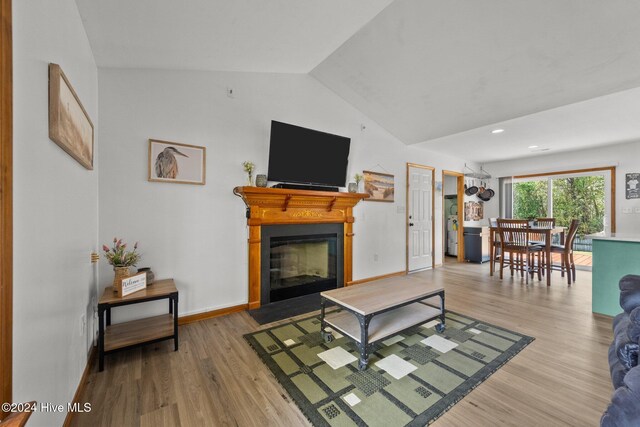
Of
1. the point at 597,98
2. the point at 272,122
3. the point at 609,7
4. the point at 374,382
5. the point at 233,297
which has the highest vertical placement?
the point at 609,7

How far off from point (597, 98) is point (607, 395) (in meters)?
2.99

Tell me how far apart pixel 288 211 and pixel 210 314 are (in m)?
1.41

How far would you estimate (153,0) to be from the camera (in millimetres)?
1669

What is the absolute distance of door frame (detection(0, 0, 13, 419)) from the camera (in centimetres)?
76

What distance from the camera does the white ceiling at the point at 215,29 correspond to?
178 centimetres

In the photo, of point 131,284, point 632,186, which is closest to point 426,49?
point 131,284

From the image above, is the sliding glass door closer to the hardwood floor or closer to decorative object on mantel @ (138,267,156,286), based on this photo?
the hardwood floor

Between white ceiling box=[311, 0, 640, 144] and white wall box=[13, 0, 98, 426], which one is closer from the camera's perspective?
white wall box=[13, 0, 98, 426]

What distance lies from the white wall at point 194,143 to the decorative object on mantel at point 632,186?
5266mm

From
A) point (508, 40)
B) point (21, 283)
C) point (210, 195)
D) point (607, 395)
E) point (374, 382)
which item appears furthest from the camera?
point (210, 195)

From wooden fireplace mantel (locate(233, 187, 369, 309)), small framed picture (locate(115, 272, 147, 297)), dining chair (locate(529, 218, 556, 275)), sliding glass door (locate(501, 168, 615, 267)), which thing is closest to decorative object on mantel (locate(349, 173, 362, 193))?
wooden fireplace mantel (locate(233, 187, 369, 309))

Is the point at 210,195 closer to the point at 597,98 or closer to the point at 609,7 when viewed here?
the point at 609,7

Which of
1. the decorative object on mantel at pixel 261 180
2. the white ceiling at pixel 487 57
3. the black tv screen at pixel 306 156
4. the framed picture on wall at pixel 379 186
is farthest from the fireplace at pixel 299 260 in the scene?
the white ceiling at pixel 487 57

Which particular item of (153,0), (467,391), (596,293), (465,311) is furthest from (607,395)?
(153,0)
